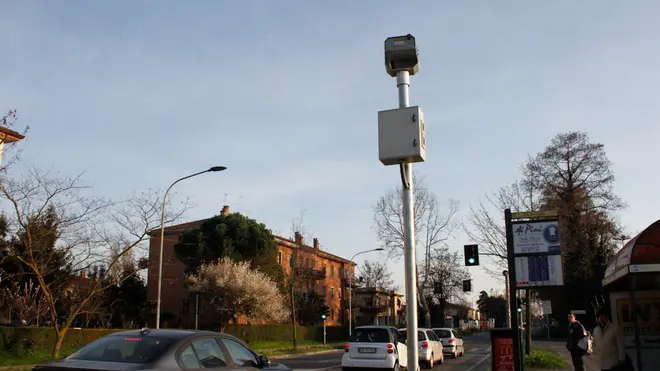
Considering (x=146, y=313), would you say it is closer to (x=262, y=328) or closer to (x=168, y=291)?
(x=168, y=291)

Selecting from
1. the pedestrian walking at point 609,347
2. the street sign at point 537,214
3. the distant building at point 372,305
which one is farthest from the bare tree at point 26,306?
the distant building at point 372,305

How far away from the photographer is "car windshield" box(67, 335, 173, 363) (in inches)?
238

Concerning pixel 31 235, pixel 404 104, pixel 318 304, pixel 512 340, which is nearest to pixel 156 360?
pixel 404 104

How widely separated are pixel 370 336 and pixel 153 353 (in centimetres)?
1175

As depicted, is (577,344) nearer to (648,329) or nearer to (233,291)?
(648,329)

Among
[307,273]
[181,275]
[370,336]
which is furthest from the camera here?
[307,273]

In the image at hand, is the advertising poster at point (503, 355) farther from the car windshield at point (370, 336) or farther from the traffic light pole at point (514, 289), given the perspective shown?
the car windshield at point (370, 336)

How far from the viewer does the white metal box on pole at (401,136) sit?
260 inches

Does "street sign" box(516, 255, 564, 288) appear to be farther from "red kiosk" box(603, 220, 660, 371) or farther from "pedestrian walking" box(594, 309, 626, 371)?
"pedestrian walking" box(594, 309, 626, 371)

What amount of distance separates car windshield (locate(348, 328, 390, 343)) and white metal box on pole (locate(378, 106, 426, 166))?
11.3m

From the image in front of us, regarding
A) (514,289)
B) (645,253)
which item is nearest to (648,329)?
(645,253)

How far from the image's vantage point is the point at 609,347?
9.98 meters

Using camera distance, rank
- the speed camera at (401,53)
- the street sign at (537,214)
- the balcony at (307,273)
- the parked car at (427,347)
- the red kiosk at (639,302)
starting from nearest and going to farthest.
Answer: the speed camera at (401,53)
the red kiosk at (639,302)
the street sign at (537,214)
the parked car at (427,347)
the balcony at (307,273)

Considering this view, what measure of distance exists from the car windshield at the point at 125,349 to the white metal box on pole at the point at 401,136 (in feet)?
11.2
